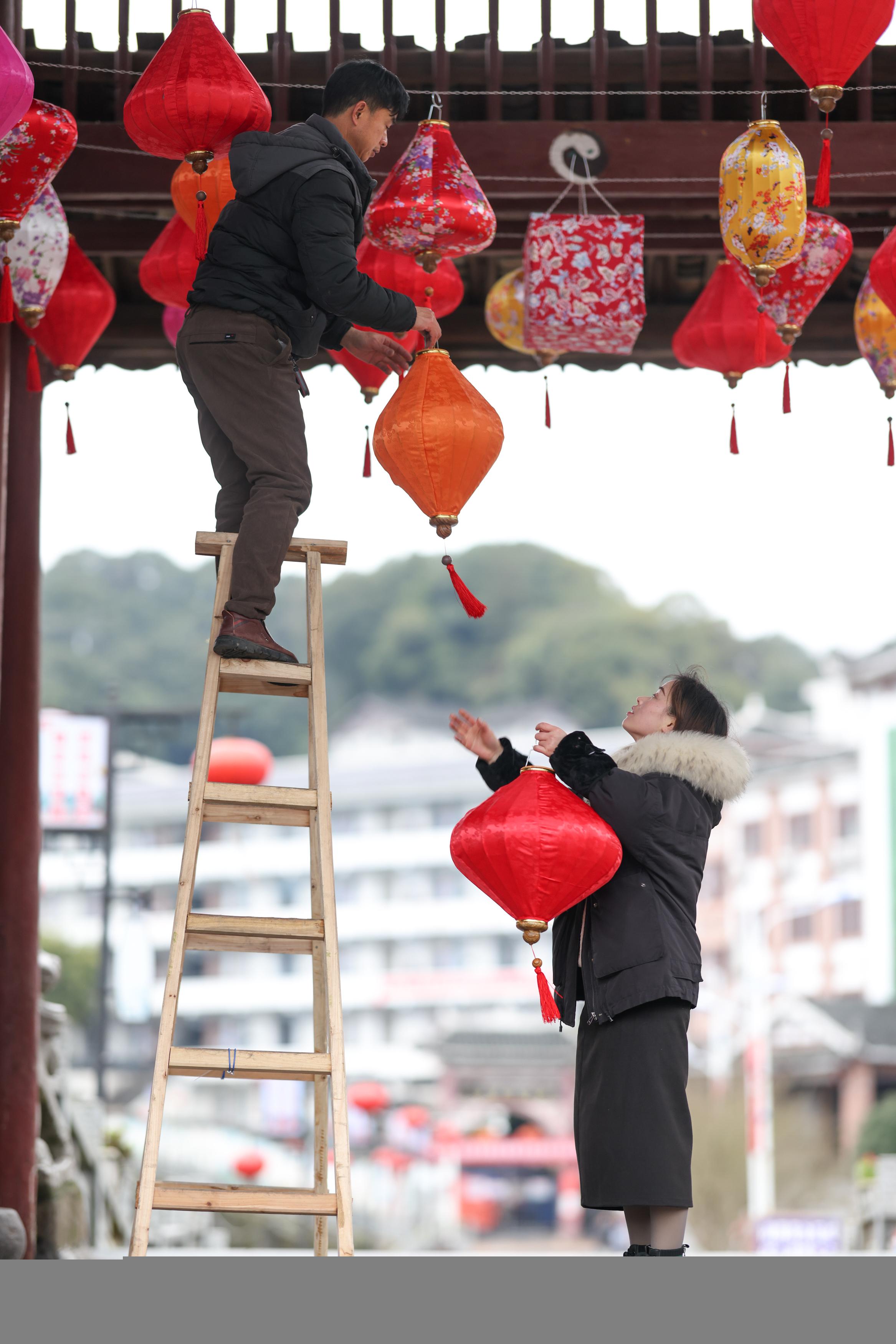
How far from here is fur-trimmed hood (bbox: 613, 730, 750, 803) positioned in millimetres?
3270

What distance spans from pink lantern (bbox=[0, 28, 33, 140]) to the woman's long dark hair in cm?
197

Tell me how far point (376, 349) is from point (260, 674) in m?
0.78

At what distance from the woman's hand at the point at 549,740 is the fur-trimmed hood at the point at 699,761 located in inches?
6.1

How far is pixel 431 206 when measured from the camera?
4.33 m

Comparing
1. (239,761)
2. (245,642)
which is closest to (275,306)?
(245,642)

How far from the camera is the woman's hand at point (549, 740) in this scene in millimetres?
3287

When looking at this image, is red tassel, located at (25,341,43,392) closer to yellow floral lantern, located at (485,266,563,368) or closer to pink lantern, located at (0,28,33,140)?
pink lantern, located at (0,28,33,140)

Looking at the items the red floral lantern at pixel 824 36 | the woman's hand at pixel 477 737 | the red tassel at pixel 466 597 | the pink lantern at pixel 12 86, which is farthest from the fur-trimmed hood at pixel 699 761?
the pink lantern at pixel 12 86

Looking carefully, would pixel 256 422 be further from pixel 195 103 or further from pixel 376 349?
pixel 195 103

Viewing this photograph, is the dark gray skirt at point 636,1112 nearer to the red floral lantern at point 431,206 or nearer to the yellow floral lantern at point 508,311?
the red floral lantern at point 431,206

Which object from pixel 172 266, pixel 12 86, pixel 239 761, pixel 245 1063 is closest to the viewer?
pixel 245 1063
